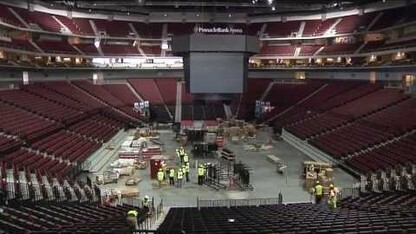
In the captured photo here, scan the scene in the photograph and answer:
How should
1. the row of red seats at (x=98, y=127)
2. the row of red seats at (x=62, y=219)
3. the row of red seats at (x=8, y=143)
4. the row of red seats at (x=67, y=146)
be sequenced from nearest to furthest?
the row of red seats at (x=62, y=219)
the row of red seats at (x=8, y=143)
the row of red seats at (x=67, y=146)
the row of red seats at (x=98, y=127)

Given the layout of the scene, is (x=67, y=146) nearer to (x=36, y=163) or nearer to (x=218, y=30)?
(x=36, y=163)

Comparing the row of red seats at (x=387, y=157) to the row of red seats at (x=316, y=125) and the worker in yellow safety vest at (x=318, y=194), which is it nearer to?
the worker in yellow safety vest at (x=318, y=194)

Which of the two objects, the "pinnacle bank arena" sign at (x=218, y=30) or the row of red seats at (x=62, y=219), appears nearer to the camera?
the row of red seats at (x=62, y=219)

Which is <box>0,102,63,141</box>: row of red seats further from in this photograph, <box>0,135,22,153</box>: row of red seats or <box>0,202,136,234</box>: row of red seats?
<box>0,202,136,234</box>: row of red seats

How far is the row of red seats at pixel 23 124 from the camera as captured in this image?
92.2ft

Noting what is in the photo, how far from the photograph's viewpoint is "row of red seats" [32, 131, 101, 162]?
28.2 metres

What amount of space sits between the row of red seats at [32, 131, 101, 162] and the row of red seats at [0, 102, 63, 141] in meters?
0.73

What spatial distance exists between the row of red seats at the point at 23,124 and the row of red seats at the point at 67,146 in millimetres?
733

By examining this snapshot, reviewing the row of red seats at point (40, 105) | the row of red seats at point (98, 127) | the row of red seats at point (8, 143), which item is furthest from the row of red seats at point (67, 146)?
the row of red seats at point (40, 105)

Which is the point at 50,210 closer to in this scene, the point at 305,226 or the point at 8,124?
the point at 305,226

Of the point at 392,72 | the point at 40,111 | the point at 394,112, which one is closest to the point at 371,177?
the point at 394,112

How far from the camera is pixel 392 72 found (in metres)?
44.0

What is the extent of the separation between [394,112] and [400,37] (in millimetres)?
14934

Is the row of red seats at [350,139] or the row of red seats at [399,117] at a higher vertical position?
→ the row of red seats at [399,117]
